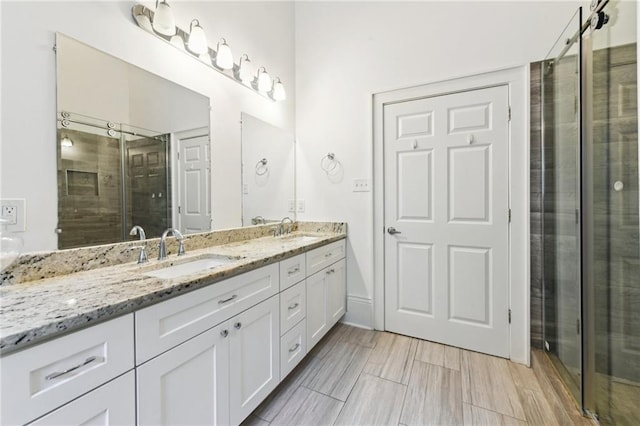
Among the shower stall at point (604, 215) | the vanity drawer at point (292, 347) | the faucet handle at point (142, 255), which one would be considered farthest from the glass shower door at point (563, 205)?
the faucet handle at point (142, 255)

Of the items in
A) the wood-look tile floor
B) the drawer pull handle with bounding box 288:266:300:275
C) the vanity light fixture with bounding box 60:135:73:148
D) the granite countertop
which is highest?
the vanity light fixture with bounding box 60:135:73:148

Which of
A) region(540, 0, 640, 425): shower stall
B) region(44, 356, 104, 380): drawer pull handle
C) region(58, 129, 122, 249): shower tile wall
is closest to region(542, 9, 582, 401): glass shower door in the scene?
region(540, 0, 640, 425): shower stall

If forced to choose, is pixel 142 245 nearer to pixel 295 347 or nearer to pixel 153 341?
pixel 153 341

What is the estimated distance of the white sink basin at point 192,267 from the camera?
4.33 ft

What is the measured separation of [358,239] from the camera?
8.13ft

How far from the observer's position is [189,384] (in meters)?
1.02

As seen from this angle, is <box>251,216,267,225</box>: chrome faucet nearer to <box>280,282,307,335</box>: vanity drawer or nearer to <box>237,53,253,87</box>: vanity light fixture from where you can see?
<box>280,282,307,335</box>: vanity drawer

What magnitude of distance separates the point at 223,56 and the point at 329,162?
120 cm

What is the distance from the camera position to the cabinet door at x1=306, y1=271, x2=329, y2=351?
187cm

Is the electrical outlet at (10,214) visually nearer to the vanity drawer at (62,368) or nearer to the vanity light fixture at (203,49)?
the vanity drawer at (62,368)

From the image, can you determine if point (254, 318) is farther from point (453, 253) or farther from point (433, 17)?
point (433, 17)

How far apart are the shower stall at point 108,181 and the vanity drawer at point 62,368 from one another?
649 mm

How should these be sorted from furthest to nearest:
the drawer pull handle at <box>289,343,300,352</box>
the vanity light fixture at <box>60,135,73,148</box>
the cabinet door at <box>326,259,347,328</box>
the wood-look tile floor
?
the cabinet door at <box>326,259,347,328</box>, the drawer pull handle at <box>289,343,300,352</box>, the wood-look tile floor, the vanity light fixture at <box>60,135,73,148</box>

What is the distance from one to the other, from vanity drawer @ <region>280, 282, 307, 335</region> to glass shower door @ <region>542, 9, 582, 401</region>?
5.17 ft
